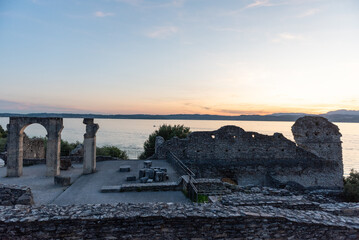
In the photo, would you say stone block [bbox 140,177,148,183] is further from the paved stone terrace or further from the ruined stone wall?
the ruined stone wall

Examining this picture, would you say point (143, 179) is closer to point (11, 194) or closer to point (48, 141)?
point (11, 194)

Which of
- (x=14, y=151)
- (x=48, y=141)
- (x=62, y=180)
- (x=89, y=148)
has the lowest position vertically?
(x=62, y=180)

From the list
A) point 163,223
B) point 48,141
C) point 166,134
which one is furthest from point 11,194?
point 166,134

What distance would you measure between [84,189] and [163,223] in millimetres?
7147

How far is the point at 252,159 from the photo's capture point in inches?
795

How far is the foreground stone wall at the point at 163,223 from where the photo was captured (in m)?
5.41

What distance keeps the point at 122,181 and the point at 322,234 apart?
31.8 feet

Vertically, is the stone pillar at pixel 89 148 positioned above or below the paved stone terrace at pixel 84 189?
above

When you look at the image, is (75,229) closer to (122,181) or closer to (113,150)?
(122,181)

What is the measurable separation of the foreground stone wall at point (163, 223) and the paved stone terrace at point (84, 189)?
12.3 feet

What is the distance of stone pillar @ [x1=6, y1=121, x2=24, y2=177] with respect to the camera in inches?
542

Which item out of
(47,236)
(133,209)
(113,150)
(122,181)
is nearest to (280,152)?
(122,181)

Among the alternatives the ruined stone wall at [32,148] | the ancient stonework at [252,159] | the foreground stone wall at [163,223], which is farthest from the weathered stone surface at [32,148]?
the foreground stone wall at [163,223]

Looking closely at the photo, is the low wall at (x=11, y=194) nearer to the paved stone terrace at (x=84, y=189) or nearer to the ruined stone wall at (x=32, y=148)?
the paved stone terrace at (x=84, y=189)
